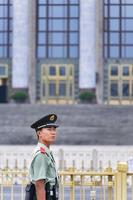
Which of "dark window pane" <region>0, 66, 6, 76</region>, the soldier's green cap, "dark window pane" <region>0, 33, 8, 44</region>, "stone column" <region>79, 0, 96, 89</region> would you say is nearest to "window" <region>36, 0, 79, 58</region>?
"stone column" <region>79, 0, 96, 89</region>

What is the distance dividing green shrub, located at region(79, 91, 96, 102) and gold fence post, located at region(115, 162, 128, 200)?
1201 inches

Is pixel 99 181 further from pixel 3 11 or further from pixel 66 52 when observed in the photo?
pixel 3 11

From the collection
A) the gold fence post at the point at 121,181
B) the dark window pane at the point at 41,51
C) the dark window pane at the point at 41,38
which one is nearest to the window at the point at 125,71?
the dark window pane at the point at 41,51

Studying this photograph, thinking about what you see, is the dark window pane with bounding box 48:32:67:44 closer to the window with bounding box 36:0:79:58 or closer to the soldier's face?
the window with bounding box 36:0:79:58

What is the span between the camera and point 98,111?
33.8 metres

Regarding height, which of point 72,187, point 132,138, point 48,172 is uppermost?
point 48,172

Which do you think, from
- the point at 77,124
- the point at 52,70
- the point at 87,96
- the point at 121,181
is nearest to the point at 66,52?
the point at 52,70

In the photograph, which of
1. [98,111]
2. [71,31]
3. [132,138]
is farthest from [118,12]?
[132,138]

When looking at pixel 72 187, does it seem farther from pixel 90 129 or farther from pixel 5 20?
pixel 5 20

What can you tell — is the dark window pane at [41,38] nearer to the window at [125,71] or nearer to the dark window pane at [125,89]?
the window at [125,71]

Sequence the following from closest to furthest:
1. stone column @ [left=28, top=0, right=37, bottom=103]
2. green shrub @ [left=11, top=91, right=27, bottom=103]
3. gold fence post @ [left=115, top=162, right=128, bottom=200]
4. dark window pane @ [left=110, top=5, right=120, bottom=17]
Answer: gold fence post @ [left=115, top=162, right=128, bottom=200], green shrub @ [left=11, top=91, right=27, bottom=103], stone column @ [left=28, top=0, right=37, bottom=103], dark window pane @ [left=110, top=5, right=120, bottom=17]

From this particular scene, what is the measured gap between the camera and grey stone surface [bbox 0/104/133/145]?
30875 millimetres

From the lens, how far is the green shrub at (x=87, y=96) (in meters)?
40.2

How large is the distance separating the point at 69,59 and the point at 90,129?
42.1ft
